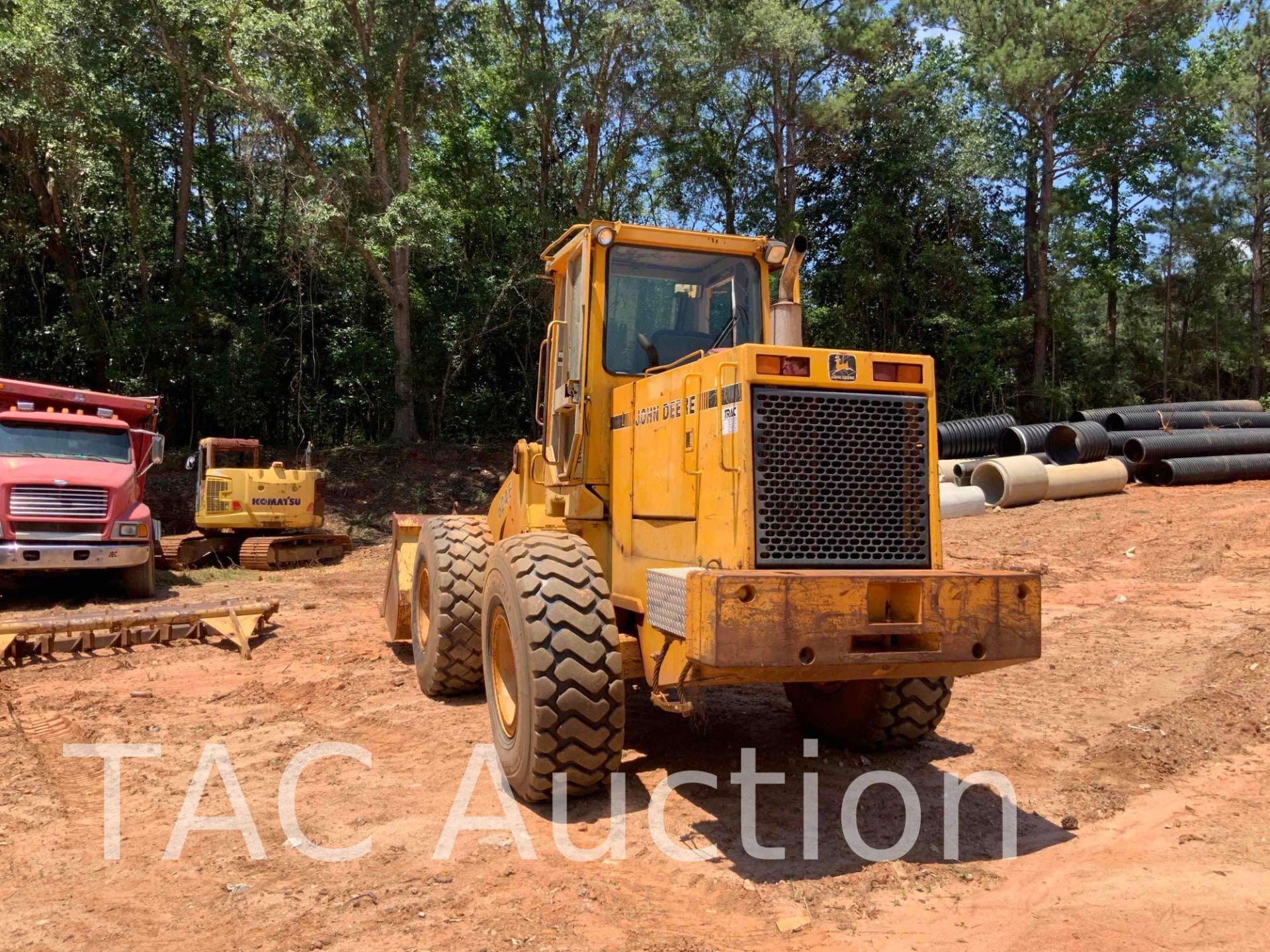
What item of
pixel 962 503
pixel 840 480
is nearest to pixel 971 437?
pixel 962 503

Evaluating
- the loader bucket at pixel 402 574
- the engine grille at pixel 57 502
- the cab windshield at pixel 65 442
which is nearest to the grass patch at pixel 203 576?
the cab windshield at pixel 65 442

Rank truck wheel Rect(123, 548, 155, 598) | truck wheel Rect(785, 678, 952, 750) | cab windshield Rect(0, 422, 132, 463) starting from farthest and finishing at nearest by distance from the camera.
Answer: truck wheel Rect(123, 548, 155, 598) < cab windshield Rect(0, 422, 132, 463) < truck wheel Rect(785, 678, 952, 750)

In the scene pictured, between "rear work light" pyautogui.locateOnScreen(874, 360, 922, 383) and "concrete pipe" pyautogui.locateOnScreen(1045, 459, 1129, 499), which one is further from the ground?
"rear work light" pyautogui.locateOnScreen(874, 360, 922, 383)

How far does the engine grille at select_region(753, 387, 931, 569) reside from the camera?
4.71 metres

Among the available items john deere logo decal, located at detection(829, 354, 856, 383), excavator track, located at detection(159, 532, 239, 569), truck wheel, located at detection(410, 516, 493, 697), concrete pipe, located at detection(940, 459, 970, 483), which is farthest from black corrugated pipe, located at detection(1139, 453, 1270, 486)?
excavator track, located at detection(159, 532, 239, 569)

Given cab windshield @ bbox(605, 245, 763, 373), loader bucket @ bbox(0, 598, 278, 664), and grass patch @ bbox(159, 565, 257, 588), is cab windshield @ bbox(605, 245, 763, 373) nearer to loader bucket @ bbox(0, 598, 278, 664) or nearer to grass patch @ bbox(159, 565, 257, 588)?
loader bucket @ bbox(0, 598, 278, 664)

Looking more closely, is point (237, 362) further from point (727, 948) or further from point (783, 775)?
point (727, 948)

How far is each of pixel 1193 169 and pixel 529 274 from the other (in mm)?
23627

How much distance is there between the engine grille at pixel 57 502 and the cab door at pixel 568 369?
9192mm

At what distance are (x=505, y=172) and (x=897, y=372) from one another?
24.9 m

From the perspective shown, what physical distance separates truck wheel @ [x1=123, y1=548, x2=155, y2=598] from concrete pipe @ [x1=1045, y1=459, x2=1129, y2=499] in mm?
15829

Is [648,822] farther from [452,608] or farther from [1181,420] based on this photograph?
[1181,420]

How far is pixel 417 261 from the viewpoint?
1097 inches

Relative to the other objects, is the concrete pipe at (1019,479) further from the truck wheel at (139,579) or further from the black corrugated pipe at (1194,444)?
the truck wheel at (139,579)
